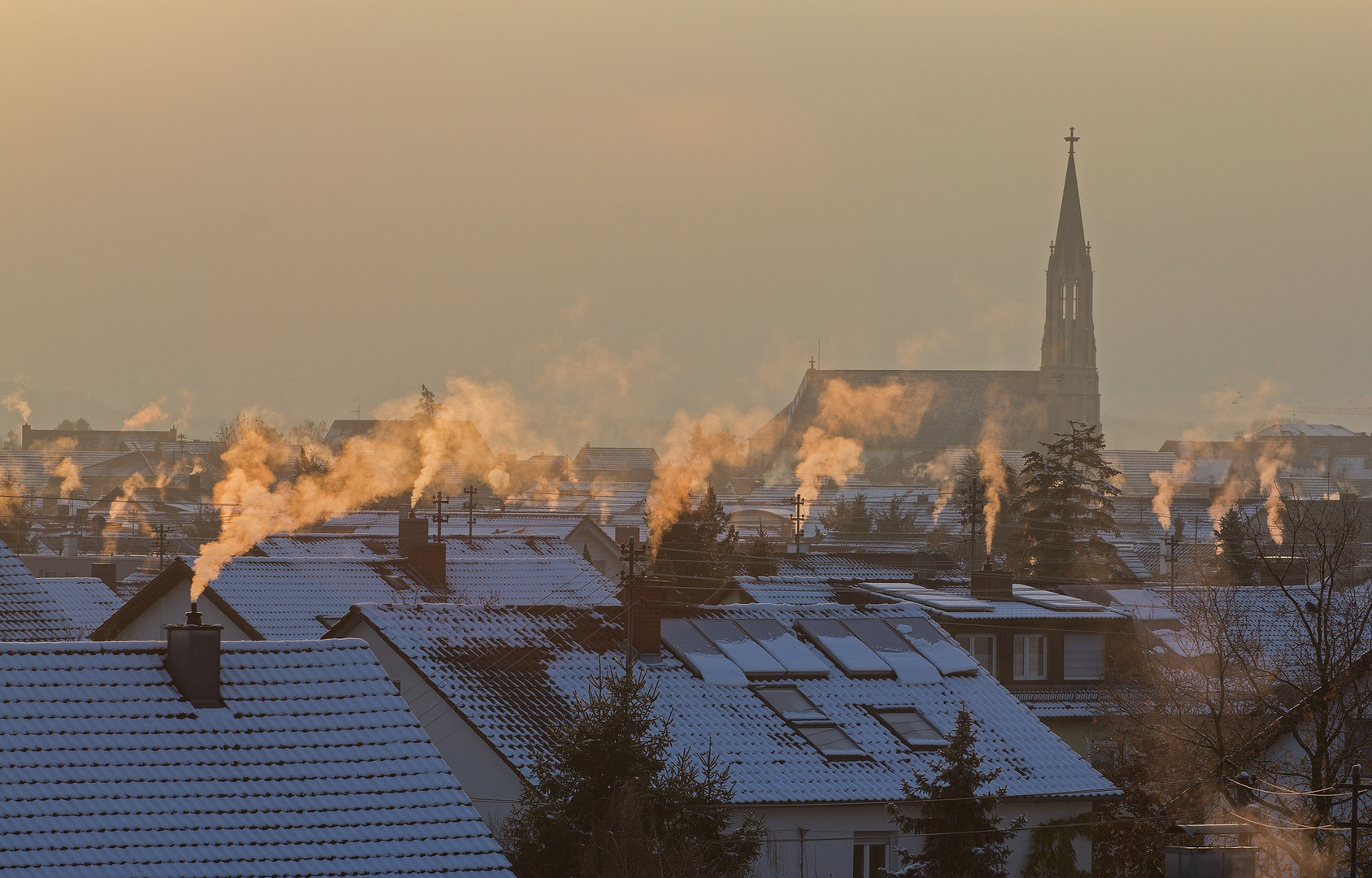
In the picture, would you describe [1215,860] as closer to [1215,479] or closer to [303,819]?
[303,819]

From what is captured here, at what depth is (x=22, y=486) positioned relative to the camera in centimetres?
10206

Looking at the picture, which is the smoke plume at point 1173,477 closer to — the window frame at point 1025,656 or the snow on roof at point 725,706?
the window frame at point 1025,656

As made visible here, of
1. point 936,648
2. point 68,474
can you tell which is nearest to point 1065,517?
point 936,648

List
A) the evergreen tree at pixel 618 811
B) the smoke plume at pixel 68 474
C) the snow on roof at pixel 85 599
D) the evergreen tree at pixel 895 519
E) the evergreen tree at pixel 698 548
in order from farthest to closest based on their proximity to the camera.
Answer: the smoke plume at pixel 68 474, the evergreen tree at pixel 895 519, the evergreen tree at pixel 698 548, the snow on roof at pixel 85 599, the evergreen tree at pixel 618 811

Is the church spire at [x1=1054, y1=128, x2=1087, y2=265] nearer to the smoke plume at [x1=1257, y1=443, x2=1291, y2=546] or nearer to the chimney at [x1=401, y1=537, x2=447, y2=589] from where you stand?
the smoke plume at [x1=1257, y1=443, x2=1291, y2=546]

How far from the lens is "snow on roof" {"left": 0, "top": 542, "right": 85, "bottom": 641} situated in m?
21.4

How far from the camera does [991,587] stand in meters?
36.8

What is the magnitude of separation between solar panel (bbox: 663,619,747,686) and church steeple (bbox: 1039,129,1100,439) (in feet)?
463

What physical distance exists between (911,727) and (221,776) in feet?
40.3

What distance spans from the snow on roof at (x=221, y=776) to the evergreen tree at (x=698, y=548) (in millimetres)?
26772

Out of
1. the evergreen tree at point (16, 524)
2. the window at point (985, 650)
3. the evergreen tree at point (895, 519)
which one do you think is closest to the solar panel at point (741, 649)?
the window at point (985, 650)

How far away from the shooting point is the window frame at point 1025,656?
32.7 m

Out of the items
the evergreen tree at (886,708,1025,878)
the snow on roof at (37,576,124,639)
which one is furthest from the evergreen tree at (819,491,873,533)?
the evergreen tree at (886,708,1025,878)

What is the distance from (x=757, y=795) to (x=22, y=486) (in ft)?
297
